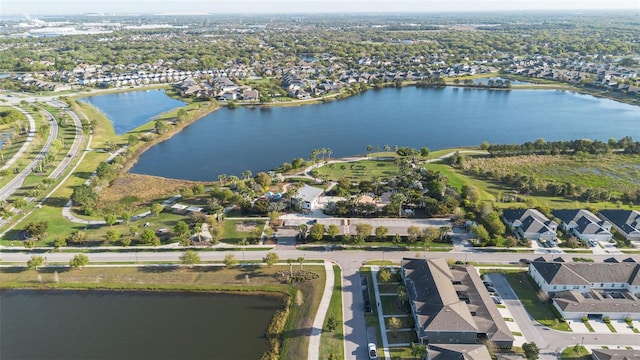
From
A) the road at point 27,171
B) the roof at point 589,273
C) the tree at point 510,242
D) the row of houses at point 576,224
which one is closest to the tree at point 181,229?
the road at point 27,171

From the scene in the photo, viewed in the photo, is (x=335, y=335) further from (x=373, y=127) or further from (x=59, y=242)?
(x=373, y=127)

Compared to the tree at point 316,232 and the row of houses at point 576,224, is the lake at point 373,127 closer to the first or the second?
the tree at point 316,232

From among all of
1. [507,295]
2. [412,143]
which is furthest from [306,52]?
[507,295]

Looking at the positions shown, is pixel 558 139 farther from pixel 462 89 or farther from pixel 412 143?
pixel 462 89

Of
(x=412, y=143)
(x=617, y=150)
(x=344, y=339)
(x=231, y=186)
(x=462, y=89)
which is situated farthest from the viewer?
(x=462, y=89)

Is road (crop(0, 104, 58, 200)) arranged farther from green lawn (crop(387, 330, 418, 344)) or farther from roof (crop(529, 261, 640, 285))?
roof (crop(529, 261, 640, 285))

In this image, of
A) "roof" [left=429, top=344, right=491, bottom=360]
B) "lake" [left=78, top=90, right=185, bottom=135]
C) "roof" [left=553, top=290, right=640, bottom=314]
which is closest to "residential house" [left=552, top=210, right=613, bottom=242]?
"roof" [left=553, top=290, right=640, bottom=314]

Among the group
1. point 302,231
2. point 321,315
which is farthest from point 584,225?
point 321,315
